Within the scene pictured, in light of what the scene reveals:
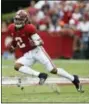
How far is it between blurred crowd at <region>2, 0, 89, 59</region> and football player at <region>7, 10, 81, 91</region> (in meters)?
9.49

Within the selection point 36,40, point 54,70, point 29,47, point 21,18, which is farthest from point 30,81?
point 21,18

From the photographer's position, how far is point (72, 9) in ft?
70.2

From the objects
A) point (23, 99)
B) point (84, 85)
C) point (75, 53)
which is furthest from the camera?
point (75, 53)

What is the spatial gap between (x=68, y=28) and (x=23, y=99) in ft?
37.0

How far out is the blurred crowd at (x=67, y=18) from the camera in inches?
820

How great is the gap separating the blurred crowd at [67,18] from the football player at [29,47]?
9.49 m

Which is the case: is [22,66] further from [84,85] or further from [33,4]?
[33,4]

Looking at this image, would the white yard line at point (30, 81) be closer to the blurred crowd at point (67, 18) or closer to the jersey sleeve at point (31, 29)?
the jersey sleeve at point (31, 29)

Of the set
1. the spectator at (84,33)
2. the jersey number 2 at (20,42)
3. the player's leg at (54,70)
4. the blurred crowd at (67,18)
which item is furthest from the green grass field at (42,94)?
the blurred crowd at (67,18)

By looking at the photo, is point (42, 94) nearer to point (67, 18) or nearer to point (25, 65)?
point (25, 65)

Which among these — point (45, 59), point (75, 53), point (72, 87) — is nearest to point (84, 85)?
point (72, 87)

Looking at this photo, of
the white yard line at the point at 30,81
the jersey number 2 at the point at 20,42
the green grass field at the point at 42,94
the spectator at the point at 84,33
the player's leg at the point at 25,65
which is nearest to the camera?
the green grass field at the point at 42,94

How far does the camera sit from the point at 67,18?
21.1 m

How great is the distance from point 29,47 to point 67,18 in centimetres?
1007
